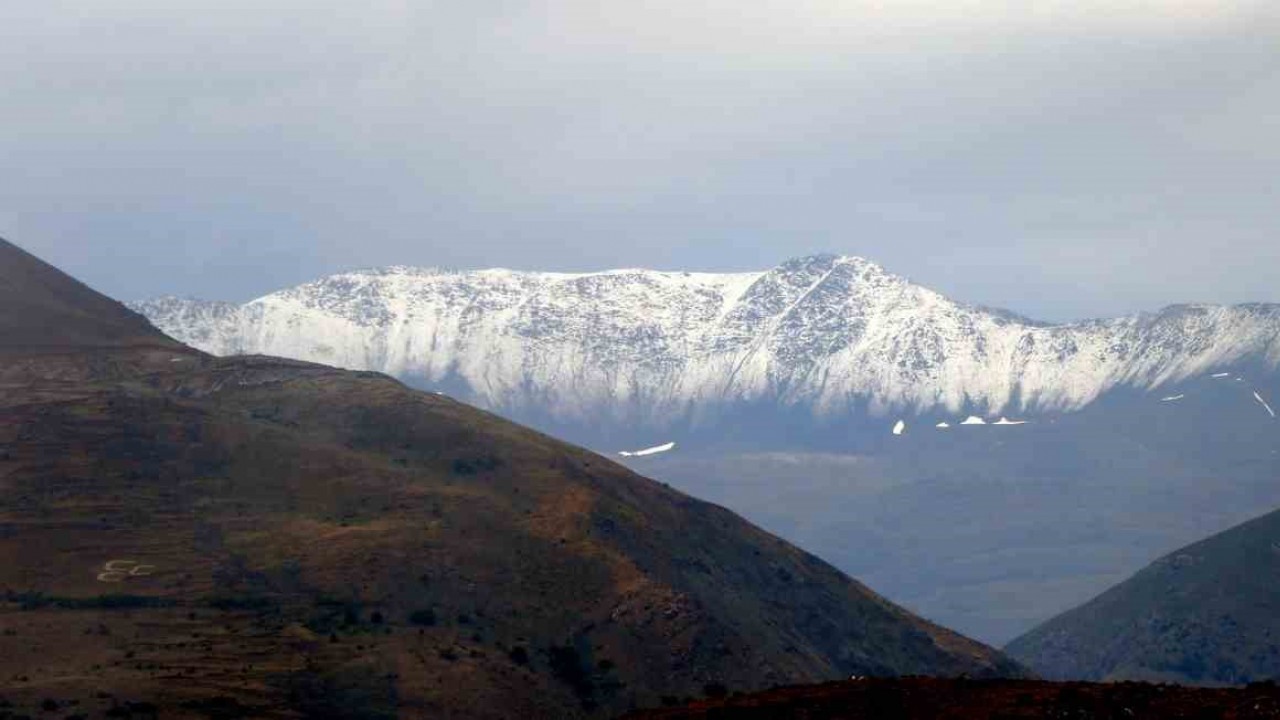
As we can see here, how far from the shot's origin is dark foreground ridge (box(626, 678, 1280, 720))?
9844 centimetres

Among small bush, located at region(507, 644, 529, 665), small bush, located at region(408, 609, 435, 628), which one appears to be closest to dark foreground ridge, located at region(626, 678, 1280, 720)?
small bush, located at region(507, 644, 529, 665)

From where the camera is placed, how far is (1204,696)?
102438 millimetres

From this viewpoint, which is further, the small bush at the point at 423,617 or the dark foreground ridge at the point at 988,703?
the small bush at the point at 423,617

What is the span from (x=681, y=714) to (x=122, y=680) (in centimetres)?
7417

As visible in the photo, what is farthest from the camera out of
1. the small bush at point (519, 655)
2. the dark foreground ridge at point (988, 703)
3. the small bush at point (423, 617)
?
the small bush at point (423, 617)

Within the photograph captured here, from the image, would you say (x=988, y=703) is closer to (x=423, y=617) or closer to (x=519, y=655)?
(x=519, y=655)

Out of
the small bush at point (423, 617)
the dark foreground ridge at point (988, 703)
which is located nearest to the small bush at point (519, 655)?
the small bush at point (423, 617)

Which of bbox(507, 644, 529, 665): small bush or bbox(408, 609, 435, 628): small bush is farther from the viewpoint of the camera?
bbox(408, 609, 435, 628): small bush

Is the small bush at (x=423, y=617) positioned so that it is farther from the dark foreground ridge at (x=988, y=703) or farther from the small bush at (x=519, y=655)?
the dark foreground ridge at (x=988, y=703)

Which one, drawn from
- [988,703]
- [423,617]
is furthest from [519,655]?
[988,703]

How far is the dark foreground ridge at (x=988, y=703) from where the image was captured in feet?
323

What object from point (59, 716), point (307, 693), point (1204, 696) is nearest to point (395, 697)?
point (307, 693)

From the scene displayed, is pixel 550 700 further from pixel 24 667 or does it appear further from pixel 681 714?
pixel 681 714

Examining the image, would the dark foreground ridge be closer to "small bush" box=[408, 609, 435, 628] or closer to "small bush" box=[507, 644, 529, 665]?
"small bush" box=[507, 644, 529, 665]
